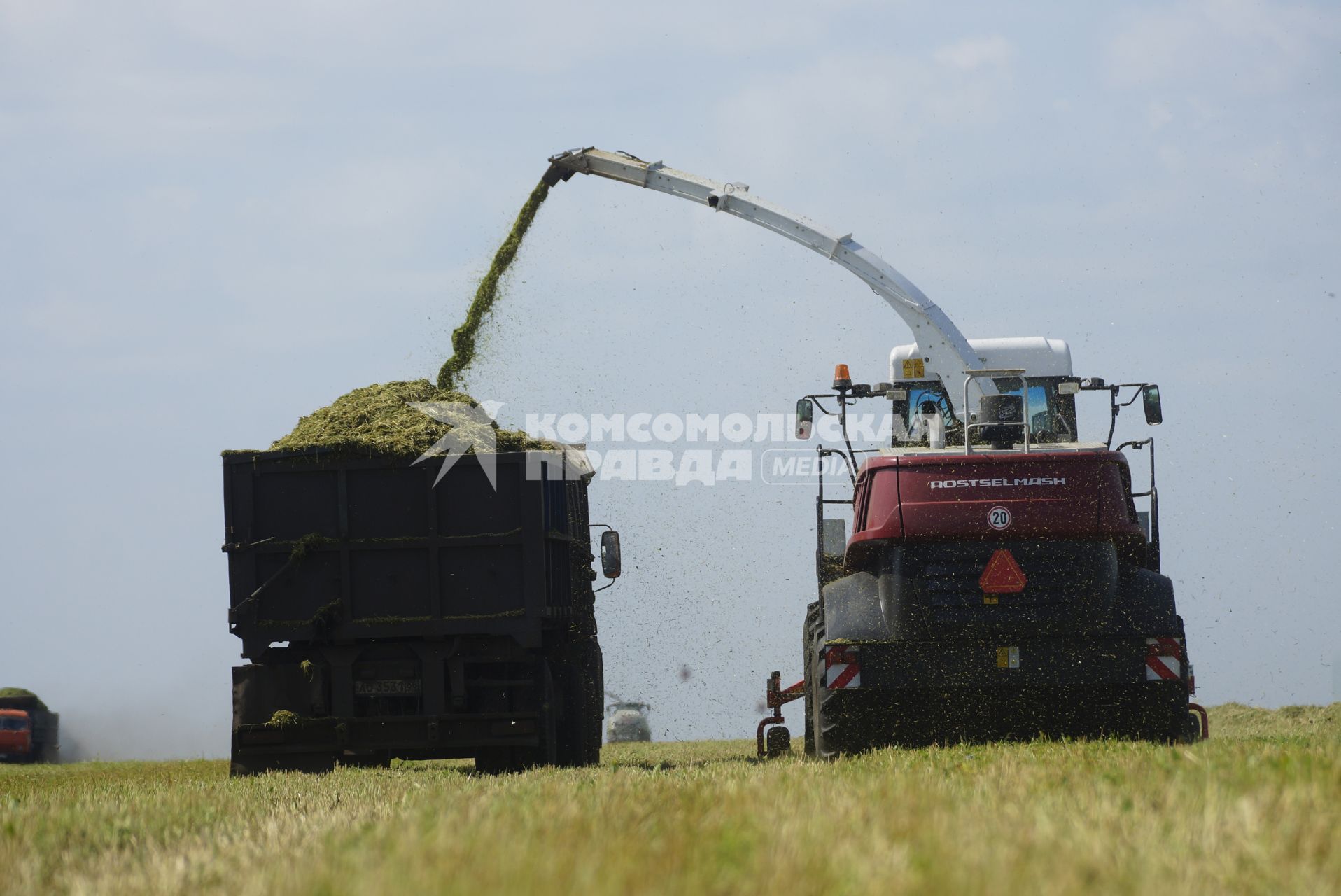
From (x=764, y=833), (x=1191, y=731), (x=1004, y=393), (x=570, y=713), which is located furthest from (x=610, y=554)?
(x=764, y=833)

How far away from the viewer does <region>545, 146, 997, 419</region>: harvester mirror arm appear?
14617 millimetres

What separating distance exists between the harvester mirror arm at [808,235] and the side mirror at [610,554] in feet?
12.0

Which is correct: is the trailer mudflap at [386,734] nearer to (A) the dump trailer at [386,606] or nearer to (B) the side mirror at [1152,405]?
(A) the dump trailer at [386,606]

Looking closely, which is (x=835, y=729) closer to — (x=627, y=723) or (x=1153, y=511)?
(x=1153, y=511)

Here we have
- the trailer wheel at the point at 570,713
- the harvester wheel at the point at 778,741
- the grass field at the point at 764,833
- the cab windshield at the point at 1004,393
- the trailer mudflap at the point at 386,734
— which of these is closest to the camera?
the grass field at the point at 764,833

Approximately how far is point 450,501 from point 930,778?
6.66 m

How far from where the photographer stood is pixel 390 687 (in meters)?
12.3

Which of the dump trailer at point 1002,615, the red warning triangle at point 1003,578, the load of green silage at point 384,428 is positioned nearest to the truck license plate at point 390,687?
the load of green silage at point 384,428

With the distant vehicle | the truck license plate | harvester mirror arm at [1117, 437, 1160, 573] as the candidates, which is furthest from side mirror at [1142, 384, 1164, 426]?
the distant vehicle

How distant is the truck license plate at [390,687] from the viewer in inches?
481

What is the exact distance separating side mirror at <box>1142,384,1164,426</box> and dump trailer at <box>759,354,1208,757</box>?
1670 mm

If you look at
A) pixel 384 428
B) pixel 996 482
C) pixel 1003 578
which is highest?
pixel 384 428

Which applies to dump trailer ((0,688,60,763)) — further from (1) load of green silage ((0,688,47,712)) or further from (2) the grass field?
(2) the grass field

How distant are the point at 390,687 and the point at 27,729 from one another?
27.0 m
